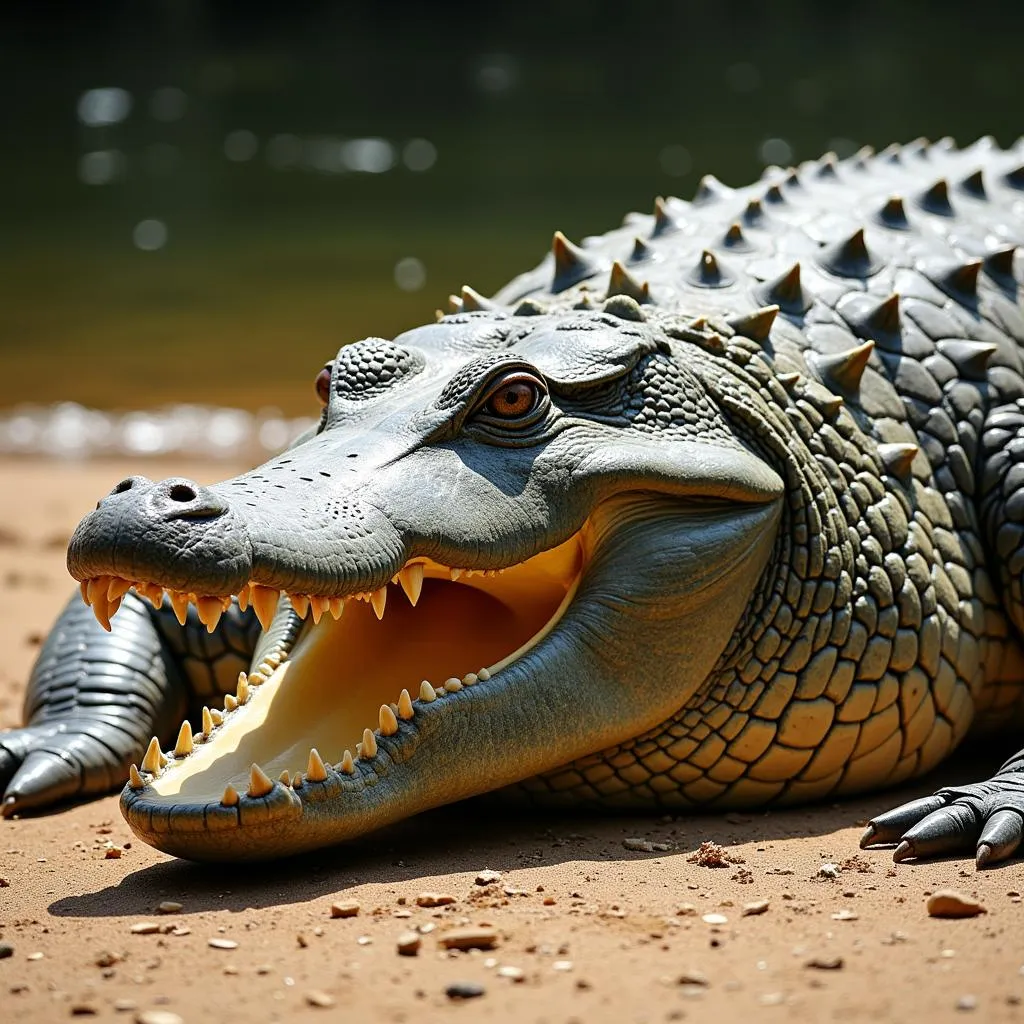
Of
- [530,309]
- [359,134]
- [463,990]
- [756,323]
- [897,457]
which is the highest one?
[359,134]

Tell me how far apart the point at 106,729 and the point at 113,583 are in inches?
67.4

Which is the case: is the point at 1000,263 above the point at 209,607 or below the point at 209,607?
above

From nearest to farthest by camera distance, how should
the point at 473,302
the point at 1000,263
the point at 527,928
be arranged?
the point at 527,928, the point at 473,302, the point at 1000,263

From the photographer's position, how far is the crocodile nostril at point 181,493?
3.43 m

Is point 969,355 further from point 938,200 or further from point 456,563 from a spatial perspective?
point 456,563

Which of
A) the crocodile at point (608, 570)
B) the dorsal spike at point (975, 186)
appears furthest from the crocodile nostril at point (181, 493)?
the dorsal spike at point (975, 186)

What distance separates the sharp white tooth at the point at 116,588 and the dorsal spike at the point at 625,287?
187 cm

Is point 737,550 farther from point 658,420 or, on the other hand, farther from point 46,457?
point 46,457

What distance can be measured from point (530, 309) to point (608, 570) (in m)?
0.92

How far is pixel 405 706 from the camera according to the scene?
3.81 meters

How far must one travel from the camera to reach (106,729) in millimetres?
5023

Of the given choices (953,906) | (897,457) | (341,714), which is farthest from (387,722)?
(897,457)

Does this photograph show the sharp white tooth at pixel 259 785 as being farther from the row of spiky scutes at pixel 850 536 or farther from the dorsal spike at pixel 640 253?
the dorsal spike at pixel 640 253

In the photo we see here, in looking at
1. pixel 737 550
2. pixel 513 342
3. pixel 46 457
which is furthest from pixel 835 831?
pixel 46 457
